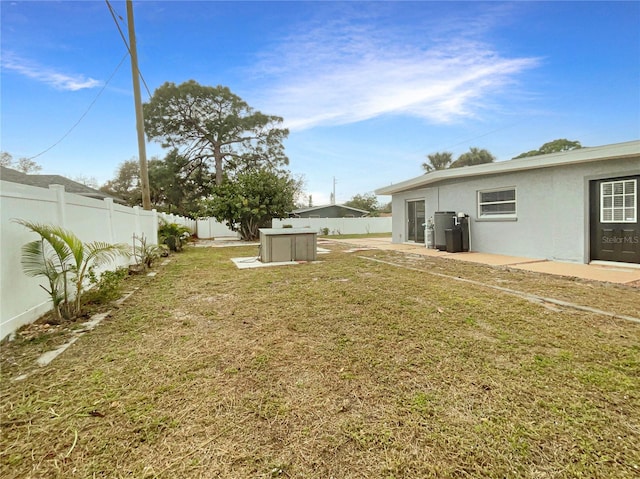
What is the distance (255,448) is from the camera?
1.67m

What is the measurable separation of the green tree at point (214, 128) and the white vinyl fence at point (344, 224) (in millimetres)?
6535

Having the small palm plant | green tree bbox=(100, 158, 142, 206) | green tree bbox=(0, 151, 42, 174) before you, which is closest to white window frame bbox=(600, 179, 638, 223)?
the small palm plant

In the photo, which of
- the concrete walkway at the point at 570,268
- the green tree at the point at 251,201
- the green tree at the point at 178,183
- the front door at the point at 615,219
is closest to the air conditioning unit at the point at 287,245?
the concrete walkway at the point at 570,268

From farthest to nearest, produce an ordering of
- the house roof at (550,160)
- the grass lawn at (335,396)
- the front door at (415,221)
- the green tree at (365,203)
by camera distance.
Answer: the green tree at (365,203), the front door at (415,221), the house roof at (550,160), the grass lawn at (335,396)

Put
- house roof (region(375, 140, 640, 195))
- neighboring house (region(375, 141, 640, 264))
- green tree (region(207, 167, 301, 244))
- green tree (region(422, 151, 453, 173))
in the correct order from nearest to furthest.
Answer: house roof (region(375, 140, 640, 195)), neighboring house (region(375, 141, 640, 264)), green tree (region(207, 167, 301, 244)), green tree (region(422, 151, 453, 173))

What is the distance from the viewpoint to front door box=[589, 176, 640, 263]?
253 inches

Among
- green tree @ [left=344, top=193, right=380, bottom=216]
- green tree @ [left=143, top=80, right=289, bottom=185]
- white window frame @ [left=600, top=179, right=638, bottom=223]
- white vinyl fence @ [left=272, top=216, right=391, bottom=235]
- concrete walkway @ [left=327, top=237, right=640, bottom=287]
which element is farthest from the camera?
green tree @ [left=344, top=193, right=380, bottom=216]

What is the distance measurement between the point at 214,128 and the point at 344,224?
13345 millimetres

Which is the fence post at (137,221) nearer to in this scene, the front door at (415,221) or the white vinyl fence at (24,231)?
the white vinyl fence at (24,231)

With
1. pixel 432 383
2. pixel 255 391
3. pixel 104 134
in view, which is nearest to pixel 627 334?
Answer: pixel 432 383

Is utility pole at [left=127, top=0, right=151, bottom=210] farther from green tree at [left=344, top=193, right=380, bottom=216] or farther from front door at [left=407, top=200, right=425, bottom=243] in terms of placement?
green tree at [left=344, top=193, right=380, bottom=216]

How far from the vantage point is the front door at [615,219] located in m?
6.43

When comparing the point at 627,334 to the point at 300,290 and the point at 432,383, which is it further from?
the point at 300,290

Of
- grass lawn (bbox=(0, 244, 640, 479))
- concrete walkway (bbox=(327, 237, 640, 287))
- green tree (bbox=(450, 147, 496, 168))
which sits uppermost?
green tree (bbox=(450, 147, 496, 168))
